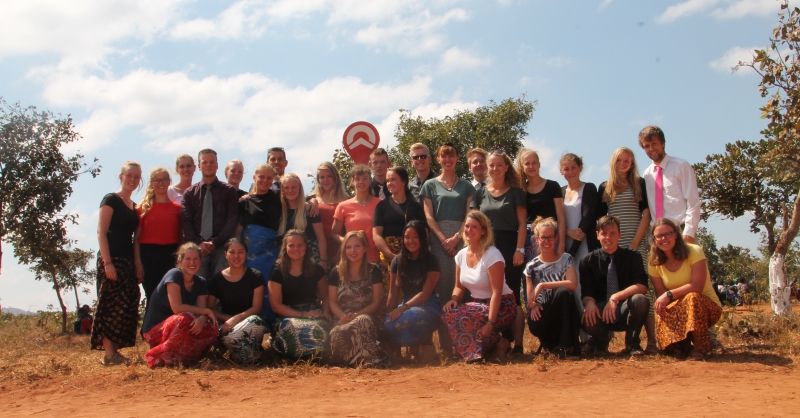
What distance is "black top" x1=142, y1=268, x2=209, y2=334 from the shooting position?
6.68m

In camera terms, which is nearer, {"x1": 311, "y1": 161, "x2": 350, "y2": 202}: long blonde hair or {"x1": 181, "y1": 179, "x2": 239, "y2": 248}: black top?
{"x1": 181, "y1": 179, "x2": 239, "y2": 248}: black top

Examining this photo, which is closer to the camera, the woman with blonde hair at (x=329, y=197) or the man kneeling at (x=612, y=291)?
the man kneeling at (x=612, y=291)

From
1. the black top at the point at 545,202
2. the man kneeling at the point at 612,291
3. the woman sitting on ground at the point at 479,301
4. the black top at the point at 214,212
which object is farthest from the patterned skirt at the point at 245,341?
the man kneeling at the point at 612,291

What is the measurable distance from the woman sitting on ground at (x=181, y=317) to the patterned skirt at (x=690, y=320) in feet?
13.3

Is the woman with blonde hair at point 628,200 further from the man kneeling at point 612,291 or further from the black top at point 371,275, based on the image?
the black top at point 371,275

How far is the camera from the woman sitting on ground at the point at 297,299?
652cm

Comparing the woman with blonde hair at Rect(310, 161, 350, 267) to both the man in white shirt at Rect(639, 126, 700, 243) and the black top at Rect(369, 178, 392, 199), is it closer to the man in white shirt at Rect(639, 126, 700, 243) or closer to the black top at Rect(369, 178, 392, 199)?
the black top at Rect(369, 178, 392, 199)

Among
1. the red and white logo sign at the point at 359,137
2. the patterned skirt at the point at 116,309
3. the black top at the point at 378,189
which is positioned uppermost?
the red and white logo sign at the point at 359,137

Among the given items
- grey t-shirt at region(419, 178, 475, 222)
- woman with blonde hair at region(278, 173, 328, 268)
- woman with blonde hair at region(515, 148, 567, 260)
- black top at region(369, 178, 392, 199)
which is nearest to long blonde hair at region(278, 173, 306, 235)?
woman with blonde hair at region(278, 173, 328, 268)

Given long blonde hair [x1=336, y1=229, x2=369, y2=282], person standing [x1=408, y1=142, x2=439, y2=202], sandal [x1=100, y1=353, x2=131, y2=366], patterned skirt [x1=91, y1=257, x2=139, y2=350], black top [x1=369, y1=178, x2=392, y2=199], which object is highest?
person standing [x1=408, y1=142, x2=439, y2=202]

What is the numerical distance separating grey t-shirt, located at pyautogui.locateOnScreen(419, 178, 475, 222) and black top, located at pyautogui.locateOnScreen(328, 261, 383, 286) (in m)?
0.83

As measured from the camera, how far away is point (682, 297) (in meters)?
6.27

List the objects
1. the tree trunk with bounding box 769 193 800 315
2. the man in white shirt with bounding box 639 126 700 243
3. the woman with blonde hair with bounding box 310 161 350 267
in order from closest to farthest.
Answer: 1. the man in white shirt with bounding box 639 126 700 243
2. the woman with blonde hair with bounding box 310 161 350 267
3. the tree trunk with bounding box 769 193 800 315

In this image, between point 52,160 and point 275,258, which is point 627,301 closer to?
point 275,258
